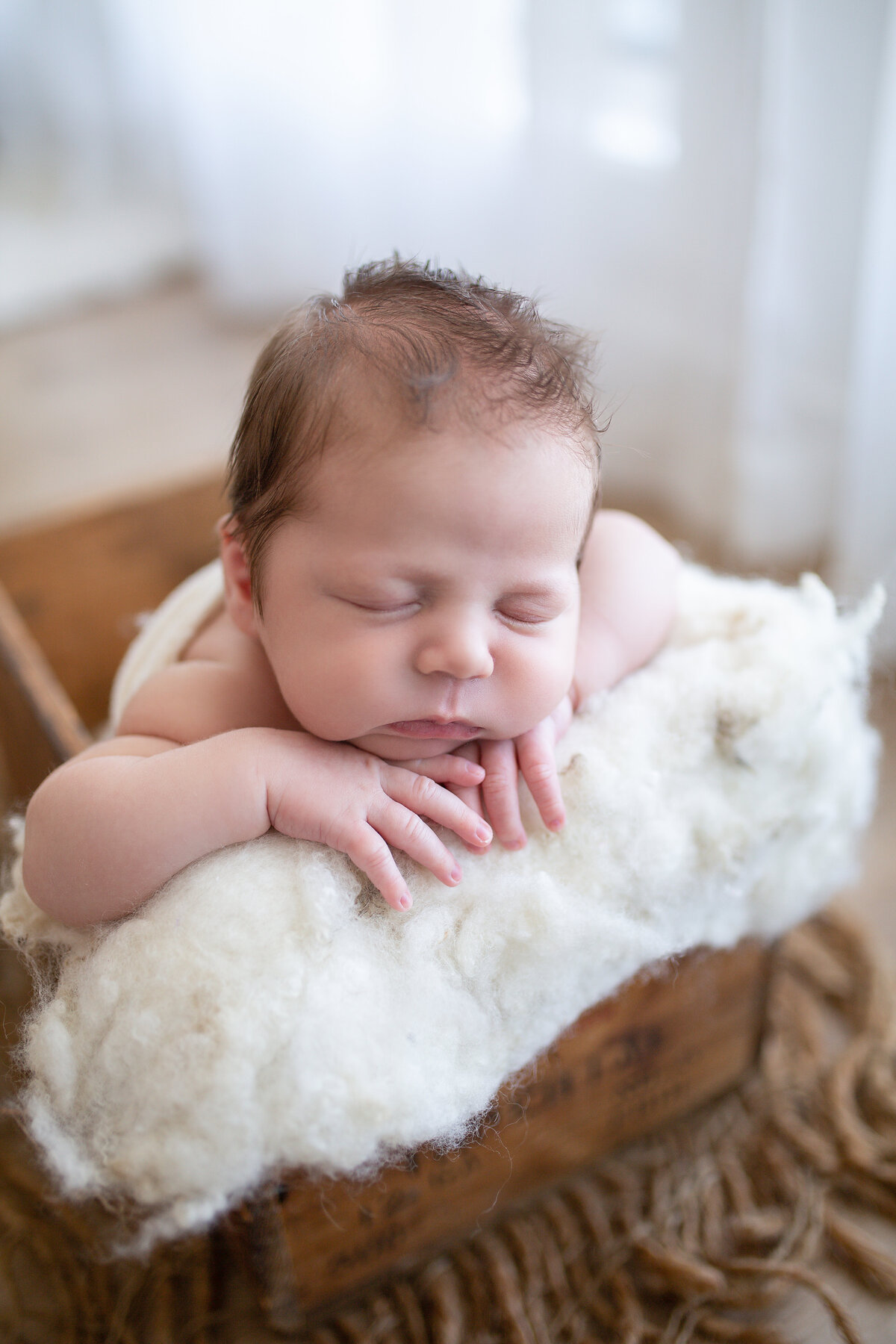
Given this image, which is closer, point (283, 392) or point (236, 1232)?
point (283, 392)

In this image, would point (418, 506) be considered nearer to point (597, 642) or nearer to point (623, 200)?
point (597, 642)

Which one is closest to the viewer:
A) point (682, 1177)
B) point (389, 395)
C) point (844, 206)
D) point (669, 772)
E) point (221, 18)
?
point (389, 395)

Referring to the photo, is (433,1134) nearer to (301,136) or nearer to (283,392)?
(283,392)

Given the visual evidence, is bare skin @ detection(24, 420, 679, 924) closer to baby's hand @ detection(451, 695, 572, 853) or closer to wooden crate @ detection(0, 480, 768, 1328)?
baby's hand @ detection(451, 695, 572, 853)

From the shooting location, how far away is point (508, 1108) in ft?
2.40

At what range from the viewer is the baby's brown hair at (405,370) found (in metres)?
0.58

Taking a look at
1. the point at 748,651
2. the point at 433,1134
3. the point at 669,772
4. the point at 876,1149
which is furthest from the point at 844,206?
the point at 433,1134

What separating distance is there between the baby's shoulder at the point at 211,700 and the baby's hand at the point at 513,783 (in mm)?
138

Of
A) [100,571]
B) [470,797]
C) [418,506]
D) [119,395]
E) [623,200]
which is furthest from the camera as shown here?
[119,395]

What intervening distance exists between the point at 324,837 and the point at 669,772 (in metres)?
0.22

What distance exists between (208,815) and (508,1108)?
0.98ft

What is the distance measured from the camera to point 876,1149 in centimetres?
94

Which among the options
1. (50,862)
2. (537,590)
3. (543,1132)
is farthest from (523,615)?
(543,1132)

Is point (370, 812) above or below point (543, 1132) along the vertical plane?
above
